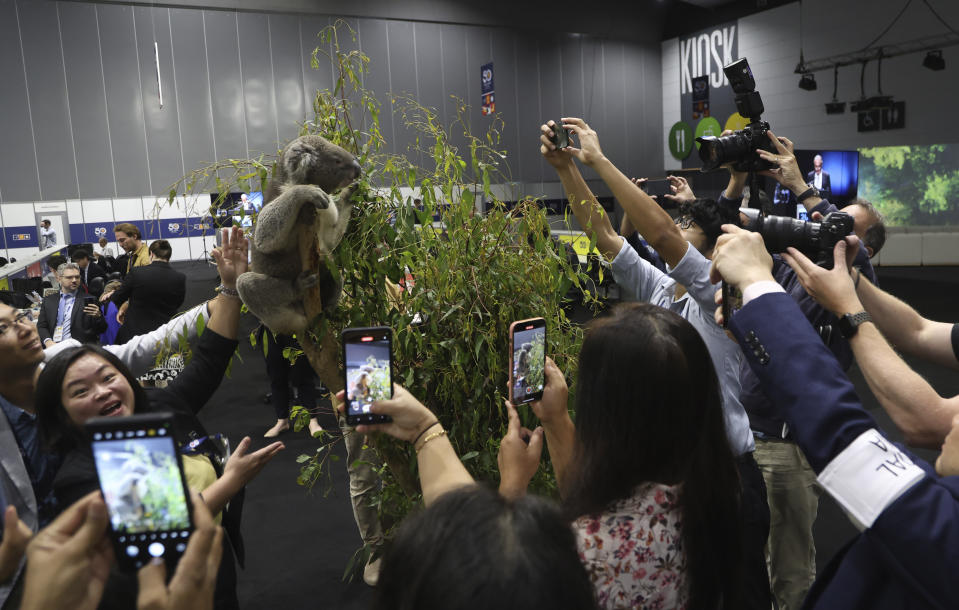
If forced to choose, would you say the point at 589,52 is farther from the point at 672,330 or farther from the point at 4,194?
the point at 672,330

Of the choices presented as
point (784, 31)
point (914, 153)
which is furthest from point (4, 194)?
point (914, 153)

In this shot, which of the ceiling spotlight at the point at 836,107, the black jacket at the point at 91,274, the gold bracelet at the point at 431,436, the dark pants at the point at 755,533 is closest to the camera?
the gold bracelet at the point at 431,436

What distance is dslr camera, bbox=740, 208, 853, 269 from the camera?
4.19ft

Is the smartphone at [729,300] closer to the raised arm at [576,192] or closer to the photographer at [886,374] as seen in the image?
the photographer at [886,374]

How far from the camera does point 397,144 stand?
53.4ft

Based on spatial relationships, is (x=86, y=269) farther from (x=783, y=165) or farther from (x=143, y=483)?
(x=143, y=483)

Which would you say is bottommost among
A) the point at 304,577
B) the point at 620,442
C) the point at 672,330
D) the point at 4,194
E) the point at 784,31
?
the point at 304,577

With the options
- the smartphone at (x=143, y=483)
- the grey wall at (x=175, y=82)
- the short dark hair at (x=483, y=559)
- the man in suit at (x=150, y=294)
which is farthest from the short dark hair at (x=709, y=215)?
the grey wall at (x=175, y=82)

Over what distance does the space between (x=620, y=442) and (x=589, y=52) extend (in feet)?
62.0

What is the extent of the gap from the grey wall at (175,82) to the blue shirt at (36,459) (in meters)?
11.5

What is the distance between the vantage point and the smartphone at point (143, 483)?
80 cm

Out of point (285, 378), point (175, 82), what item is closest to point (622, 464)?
point (285, 378)

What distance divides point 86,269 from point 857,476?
327 inches

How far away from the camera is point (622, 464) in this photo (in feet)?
3.43
